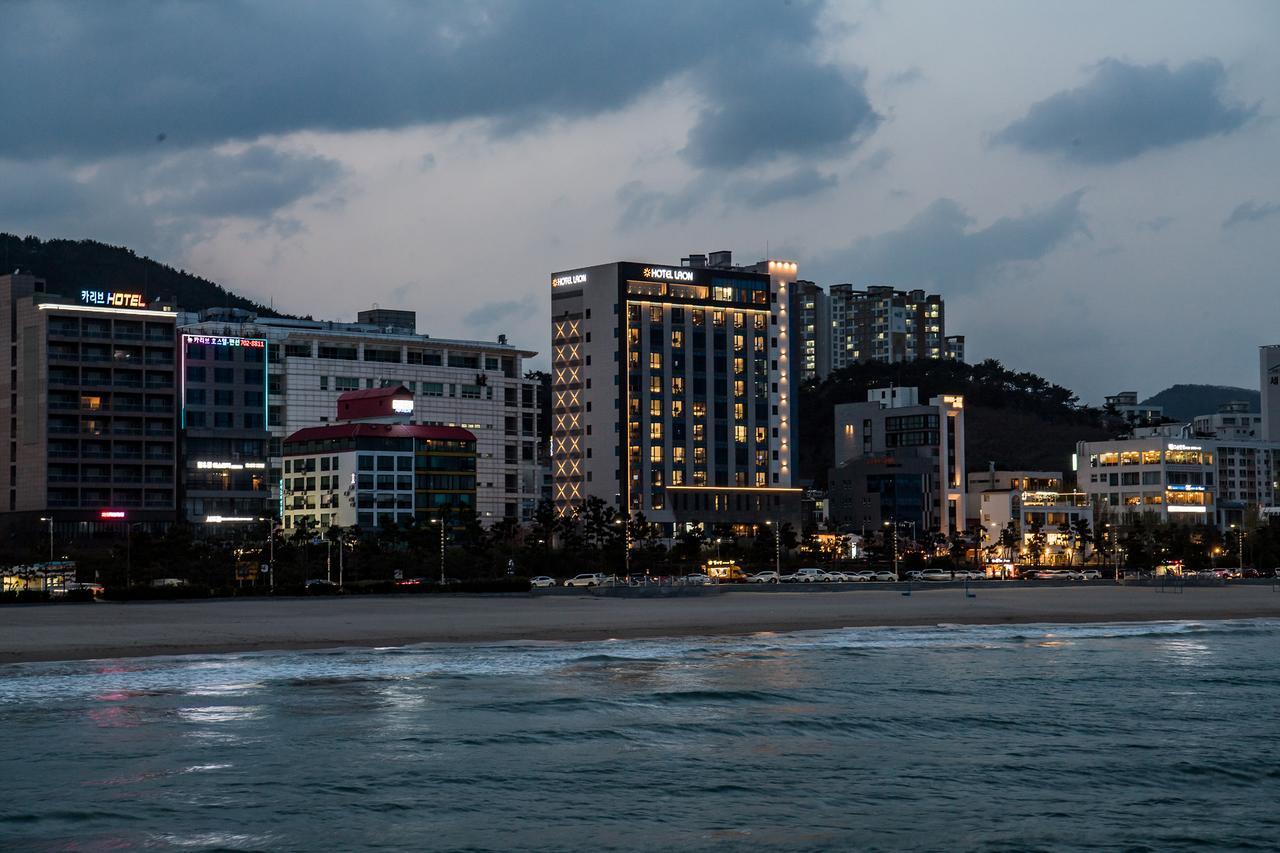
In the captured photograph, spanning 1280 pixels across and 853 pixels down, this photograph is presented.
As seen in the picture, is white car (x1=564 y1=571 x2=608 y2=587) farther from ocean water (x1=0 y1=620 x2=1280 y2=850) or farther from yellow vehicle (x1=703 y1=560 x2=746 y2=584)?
ocean water (x1=0 y1=620 x2=1280 y2=850)

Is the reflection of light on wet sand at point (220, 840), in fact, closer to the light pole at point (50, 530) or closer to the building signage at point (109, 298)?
the light pole at point (50, 530)

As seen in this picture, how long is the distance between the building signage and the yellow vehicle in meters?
83.5

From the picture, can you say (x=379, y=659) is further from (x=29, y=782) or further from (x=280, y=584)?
(x=280, y=584)

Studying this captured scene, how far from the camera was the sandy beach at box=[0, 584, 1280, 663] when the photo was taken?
7981cm

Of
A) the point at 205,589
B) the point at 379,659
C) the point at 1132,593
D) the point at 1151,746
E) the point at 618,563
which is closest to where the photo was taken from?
the point at 1151,746

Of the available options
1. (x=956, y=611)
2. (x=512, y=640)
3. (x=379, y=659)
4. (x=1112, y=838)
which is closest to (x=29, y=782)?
(x=1112, y=838)

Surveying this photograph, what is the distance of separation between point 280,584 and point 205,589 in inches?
504

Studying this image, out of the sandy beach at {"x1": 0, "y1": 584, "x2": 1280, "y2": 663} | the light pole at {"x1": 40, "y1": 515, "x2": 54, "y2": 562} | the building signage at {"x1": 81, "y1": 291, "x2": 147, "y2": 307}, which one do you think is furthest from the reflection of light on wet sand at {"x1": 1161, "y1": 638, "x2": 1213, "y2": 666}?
the building signage at {"x1": 81, "y1": 291, "x2": 147, "y2": 307}

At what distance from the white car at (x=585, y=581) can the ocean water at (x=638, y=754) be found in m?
86.5

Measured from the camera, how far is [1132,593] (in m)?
151

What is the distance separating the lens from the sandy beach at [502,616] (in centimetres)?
7981

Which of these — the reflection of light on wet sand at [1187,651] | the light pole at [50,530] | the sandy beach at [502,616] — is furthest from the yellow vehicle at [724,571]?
the reflection of light on wet sand at [1187,651]

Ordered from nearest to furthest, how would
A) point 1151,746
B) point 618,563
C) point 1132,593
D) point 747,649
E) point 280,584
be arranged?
1. point 1151,746
2. point 747,649
3. point 280,584
4. point 1132,593
5. point 618,563

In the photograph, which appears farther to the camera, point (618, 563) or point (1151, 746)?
point (618, 563)
